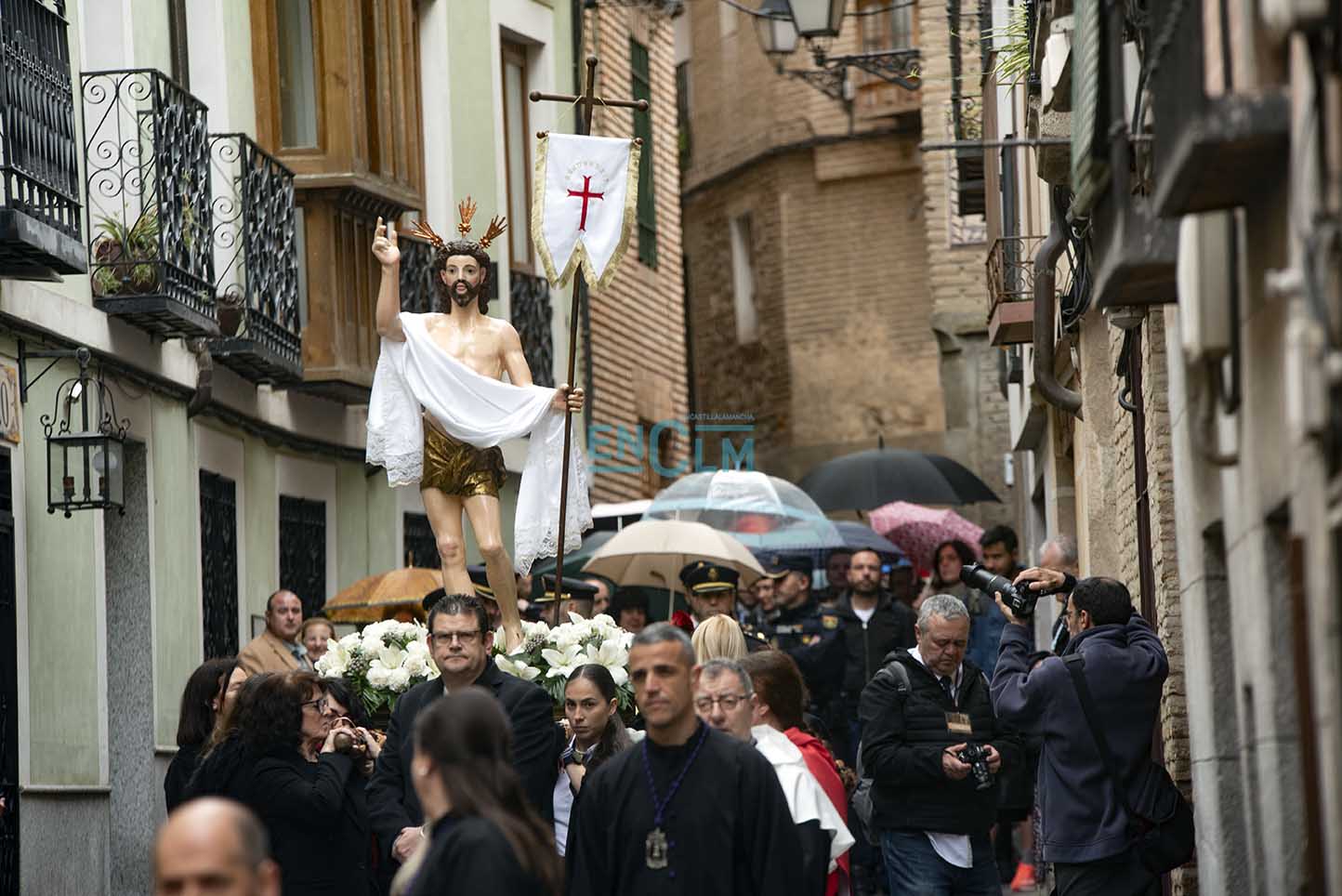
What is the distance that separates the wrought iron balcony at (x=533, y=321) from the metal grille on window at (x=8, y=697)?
32.5 feet

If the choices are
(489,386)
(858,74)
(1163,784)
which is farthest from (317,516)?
(858,74)

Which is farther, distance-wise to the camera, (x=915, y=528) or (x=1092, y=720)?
(x=915, y=528)

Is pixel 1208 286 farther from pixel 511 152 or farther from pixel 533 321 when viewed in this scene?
pixel 511 152

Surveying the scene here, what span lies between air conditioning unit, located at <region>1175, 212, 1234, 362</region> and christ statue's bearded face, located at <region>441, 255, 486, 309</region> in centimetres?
576

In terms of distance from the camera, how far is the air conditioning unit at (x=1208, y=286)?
24.8 feet

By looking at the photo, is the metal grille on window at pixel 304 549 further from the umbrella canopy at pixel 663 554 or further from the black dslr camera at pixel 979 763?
the black dslr camera at pixel 979 763

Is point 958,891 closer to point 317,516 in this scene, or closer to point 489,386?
point 489,386

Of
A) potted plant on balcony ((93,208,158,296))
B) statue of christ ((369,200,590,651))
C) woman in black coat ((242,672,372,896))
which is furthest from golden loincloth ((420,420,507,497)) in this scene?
potted plant on balcony ((93,208,158,296))

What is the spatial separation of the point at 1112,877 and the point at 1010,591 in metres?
1.49

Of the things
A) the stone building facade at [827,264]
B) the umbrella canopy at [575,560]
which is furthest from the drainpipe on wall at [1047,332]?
the stone building facade at [827,264]

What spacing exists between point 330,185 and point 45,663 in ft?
19.5

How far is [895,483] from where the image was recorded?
25688mm

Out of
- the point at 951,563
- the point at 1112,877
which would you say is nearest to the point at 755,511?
the point at 951,563

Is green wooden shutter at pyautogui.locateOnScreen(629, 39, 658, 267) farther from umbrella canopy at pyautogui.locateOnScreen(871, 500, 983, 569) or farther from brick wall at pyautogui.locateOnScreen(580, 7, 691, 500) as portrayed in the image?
umbrella canopy at pyautogui.locateOnScreen(871, 500, 983, 569)
